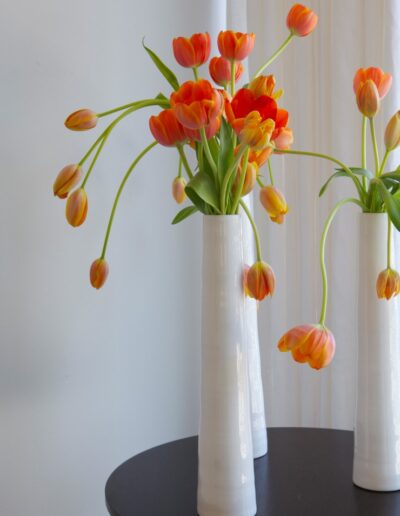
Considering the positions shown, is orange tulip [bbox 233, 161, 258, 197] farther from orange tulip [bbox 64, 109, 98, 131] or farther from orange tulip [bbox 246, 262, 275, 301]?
orange tulip [bbox 64, 109, 98, 131]

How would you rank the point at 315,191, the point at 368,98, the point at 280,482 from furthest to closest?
the point at 315,191, the point at 280,482, the point at 368,98

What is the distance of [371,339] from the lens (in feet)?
3.06

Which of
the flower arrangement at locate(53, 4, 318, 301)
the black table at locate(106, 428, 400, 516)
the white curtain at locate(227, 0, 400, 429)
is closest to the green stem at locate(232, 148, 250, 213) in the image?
the flower arrangement at locate(53, 4, 318, 301)

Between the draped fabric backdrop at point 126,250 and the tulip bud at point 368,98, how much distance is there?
427 millimetres

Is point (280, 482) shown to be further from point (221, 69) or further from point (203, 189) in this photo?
point (221, 69)

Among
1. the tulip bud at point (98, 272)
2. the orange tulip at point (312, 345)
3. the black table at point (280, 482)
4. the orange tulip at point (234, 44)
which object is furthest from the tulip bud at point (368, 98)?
the black table at point (280, 482)

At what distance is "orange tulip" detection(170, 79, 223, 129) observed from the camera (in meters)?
0.79

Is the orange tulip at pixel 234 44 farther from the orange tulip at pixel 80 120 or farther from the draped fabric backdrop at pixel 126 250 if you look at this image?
the draped fabric backdrop at pixel 126 250

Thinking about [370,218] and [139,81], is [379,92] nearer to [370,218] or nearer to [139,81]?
[370,218]

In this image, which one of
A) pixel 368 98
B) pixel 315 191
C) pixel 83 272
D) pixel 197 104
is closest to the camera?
pixel 197 104

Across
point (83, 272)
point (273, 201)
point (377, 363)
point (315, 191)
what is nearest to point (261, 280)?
point (273, 201)

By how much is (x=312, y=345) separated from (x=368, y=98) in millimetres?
299

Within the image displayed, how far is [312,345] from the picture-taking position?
834 millimetres

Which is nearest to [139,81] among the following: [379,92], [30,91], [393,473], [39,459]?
[30,91]
